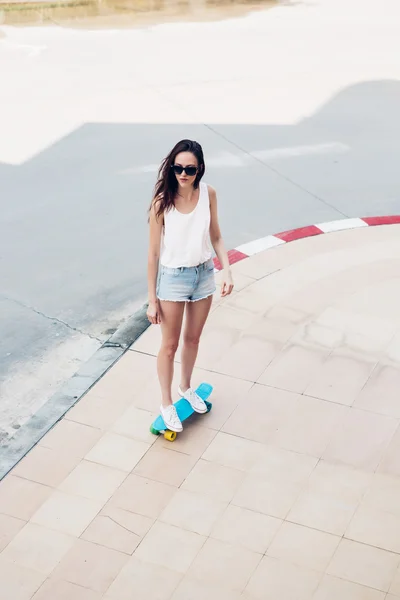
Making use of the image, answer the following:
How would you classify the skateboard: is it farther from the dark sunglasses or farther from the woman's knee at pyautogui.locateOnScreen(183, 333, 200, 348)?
the dark sunglasses

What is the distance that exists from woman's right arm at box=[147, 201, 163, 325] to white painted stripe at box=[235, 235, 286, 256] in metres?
2.80

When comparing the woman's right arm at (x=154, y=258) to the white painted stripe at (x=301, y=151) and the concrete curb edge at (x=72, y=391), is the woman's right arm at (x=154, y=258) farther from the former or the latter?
the white painted stripe at (x=301, y=151)

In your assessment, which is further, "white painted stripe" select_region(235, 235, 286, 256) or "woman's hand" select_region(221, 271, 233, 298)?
"white painted stripe" select_region(235, 235, 286, 256)

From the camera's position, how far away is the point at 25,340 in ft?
21.5

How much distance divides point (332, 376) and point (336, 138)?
5.18 metres

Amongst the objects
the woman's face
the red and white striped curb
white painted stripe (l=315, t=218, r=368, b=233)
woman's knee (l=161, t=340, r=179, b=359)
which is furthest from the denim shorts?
white painted stripe (l=315, t=218, r=368, b=233)

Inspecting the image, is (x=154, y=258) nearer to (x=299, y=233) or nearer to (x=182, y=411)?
(x=182, y=411)

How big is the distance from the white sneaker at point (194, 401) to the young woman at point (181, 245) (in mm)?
363

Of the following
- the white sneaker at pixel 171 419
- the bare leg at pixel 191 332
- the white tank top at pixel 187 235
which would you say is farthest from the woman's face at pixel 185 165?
the white sneaker at pixel 171 419

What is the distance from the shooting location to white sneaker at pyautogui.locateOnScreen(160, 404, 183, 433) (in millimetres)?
5238

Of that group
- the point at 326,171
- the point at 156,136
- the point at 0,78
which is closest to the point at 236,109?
the point at 156,136

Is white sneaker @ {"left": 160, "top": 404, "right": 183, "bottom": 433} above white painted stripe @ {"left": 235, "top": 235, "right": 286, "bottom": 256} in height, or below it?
above

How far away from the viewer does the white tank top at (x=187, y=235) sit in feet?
15.8

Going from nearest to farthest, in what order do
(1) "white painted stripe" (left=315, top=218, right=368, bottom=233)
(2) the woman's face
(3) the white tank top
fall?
(2) the woman's face
(3) the white tank top
(1) "white painted stripe" (left=315, top=218, right=368, bottom=233)
